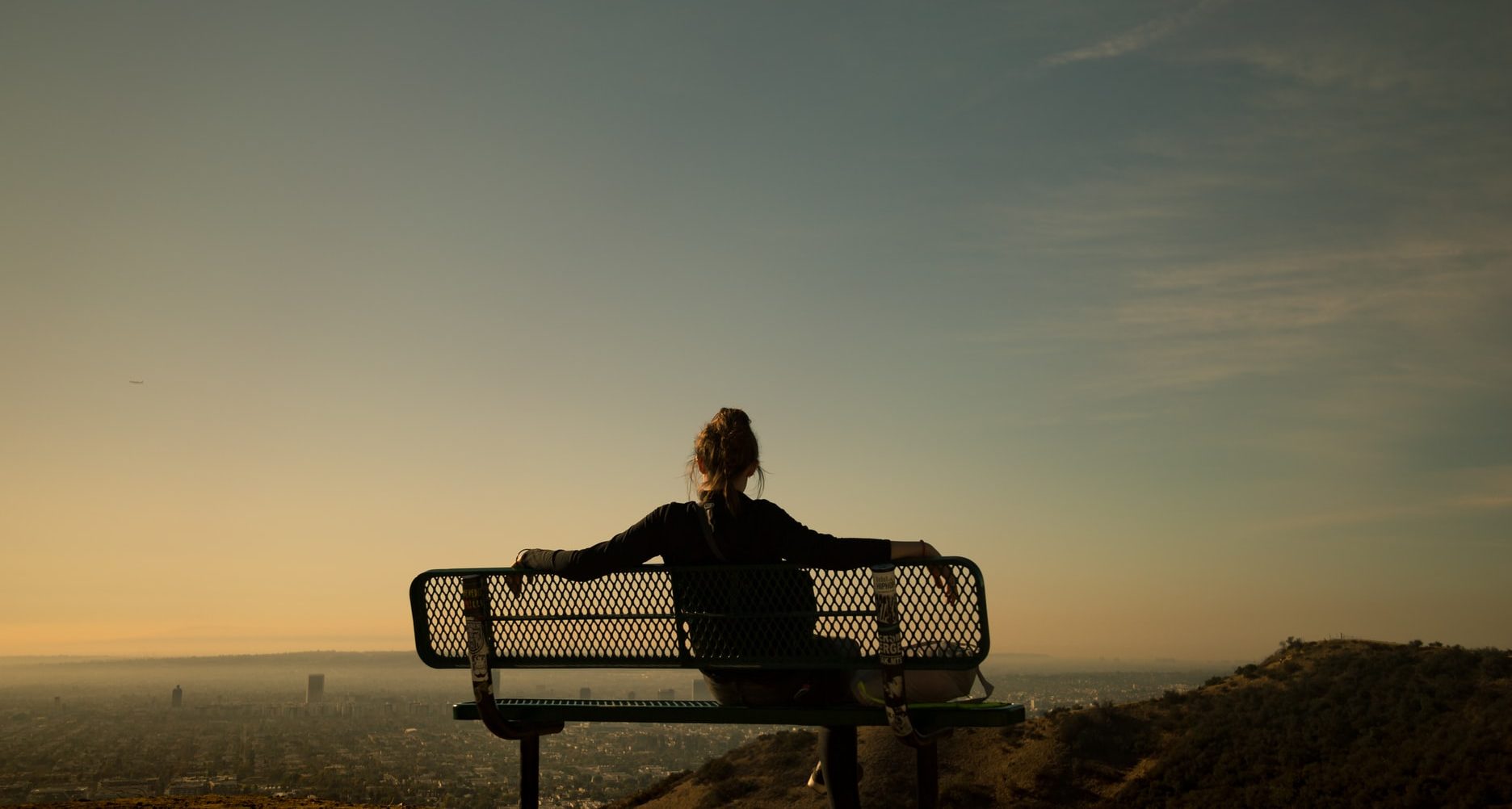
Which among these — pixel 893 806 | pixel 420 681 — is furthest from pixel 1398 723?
pixel 420 681

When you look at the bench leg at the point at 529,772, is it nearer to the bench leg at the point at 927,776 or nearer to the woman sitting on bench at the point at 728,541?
the woman sitting on bench at the point at 728,541

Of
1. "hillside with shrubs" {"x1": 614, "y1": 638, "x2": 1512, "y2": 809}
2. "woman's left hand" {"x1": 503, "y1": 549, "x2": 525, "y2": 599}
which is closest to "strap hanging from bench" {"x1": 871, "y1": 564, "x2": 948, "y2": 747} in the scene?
"woman's left hand" {"x1": 503, "y1": 549, "x2": 525, "y2": 599}

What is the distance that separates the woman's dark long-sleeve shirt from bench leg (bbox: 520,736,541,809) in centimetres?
122

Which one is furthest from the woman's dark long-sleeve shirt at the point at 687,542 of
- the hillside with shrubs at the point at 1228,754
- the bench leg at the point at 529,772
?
the hillside with shrubs at the point at 1228,754

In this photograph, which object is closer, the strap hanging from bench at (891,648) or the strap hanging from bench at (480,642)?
the strap hanging from bench at (891,648)

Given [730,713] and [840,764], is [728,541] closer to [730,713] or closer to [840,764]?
[730,713]

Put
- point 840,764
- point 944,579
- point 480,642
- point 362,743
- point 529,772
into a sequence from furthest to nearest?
point 362,743, point 529,772, point 480,642, point 840,764, point 944,579

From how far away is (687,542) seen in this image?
496cm

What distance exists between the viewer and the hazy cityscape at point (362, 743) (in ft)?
59.8

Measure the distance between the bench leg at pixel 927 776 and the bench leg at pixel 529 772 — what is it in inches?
75.3

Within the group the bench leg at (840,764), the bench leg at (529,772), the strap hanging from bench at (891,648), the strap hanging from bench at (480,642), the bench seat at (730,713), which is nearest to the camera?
the strap hanging from bench at (891,648)

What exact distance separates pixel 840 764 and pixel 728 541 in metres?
1.14

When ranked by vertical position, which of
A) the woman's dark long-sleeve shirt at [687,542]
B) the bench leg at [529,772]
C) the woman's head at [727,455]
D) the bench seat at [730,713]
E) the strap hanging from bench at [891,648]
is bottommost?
the bench leg at [529,772]

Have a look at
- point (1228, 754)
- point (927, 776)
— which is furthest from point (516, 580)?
point (1228, 754)
